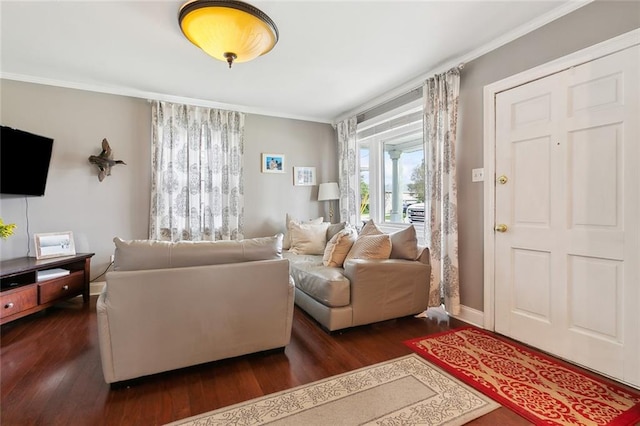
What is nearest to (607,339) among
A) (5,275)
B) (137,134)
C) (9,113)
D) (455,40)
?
(455,40)

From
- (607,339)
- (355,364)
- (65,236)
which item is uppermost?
(65,236)

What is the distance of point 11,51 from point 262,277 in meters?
3.22

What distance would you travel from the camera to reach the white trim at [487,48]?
79.8 inches

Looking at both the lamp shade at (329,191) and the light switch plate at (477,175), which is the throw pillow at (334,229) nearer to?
the lamp shade at (329,191)

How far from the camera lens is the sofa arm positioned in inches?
97.2

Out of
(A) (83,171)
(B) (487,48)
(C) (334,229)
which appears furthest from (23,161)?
(B) (487,48)

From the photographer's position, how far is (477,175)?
2.63 m

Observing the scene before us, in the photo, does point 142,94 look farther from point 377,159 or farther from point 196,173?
point 377,159

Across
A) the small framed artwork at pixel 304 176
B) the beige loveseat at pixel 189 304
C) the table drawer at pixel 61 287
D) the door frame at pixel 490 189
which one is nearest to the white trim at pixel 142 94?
the small framed artwork at pixel 304 176

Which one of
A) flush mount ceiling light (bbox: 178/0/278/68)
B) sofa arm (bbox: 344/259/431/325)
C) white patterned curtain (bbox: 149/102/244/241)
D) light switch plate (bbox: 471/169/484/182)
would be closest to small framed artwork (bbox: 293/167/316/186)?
white patterned curtain (bbox: 149/102/244/241)

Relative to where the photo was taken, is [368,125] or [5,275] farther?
[368,125]

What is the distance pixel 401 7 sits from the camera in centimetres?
205

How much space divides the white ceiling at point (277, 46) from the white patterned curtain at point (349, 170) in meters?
0.66

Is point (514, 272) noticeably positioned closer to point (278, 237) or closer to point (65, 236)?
point (278, 237)
